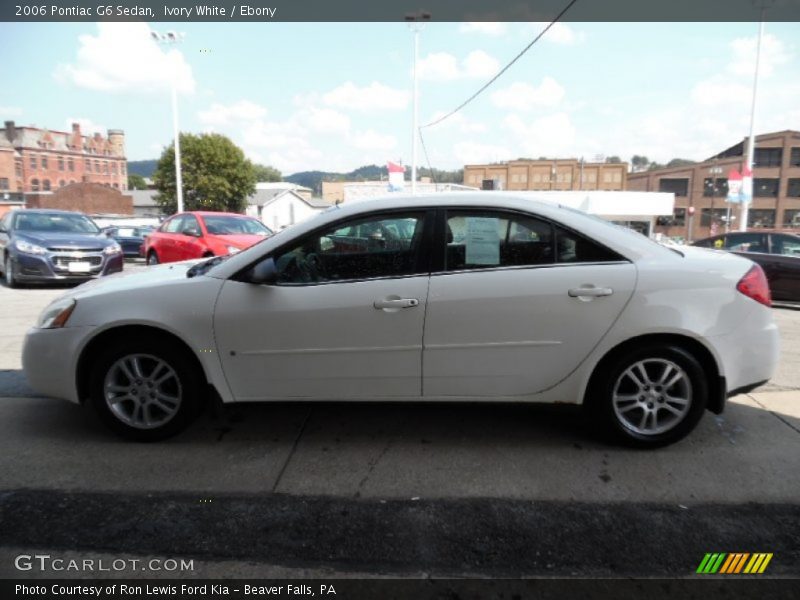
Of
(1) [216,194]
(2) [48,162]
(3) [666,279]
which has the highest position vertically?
(2) [48,162]

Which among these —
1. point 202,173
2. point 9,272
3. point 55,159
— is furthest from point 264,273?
point 55,159

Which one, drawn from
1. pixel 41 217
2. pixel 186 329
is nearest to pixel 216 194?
pixel 41 217

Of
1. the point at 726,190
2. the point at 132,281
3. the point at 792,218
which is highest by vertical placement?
the point at 726,190

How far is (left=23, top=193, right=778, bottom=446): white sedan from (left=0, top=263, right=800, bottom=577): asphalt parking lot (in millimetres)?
341

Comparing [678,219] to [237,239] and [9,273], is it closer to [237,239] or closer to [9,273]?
[237,239]

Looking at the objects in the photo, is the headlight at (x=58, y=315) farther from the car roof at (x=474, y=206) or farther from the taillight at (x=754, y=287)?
the taillight at (x=754, y=287)

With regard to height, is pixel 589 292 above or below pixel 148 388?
above

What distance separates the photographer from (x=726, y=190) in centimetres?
6619

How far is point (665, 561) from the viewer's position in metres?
2.36

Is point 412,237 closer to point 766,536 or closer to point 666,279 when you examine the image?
point 666,279

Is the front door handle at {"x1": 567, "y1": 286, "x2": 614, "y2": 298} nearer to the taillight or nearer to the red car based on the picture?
the taillight

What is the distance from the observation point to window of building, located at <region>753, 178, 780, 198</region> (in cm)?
6266

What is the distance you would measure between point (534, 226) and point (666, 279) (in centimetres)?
84

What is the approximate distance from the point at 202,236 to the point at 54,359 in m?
7.20
